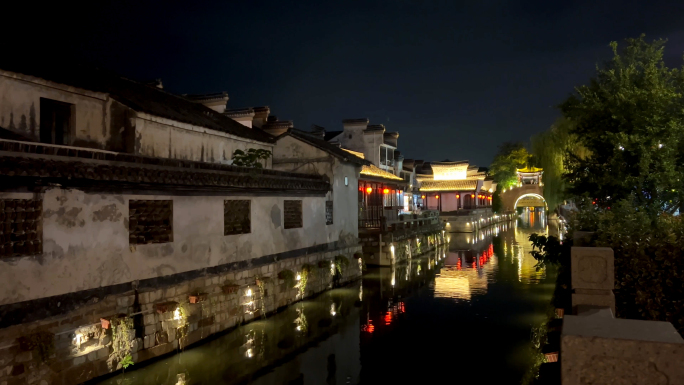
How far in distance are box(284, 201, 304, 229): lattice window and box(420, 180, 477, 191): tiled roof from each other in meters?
41.3

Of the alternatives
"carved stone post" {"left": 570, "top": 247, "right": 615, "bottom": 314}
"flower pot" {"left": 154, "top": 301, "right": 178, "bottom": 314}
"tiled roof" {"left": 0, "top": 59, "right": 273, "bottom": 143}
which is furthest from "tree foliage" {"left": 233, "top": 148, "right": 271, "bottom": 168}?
"carved stone post" {"left": 570, "top": 247, "right": 615, "bottom": 314}

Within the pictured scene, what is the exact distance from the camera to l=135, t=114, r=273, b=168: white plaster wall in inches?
583

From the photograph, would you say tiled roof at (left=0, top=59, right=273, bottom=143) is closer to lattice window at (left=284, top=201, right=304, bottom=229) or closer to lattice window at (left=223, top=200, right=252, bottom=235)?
lattice window at (left=223, top=200, right=252, bottom=235)

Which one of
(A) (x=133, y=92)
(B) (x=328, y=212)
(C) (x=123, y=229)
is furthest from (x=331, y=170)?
(C) (x=123, y=229)

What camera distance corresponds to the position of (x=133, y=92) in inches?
648

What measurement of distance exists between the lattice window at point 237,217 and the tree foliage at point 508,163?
59.9 metres

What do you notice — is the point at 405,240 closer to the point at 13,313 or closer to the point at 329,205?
the point at 329,205

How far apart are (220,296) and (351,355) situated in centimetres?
396

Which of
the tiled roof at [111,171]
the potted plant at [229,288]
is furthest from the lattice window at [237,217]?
the potted plant at [229,288]

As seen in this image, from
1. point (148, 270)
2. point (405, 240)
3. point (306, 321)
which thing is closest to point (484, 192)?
point (405, 240)

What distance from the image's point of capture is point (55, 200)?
9.12 metres

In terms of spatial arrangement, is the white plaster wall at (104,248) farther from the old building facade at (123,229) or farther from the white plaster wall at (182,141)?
the white plaster wall at (182,141)

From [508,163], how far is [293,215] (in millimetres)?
57803

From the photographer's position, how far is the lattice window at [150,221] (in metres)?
11.0
